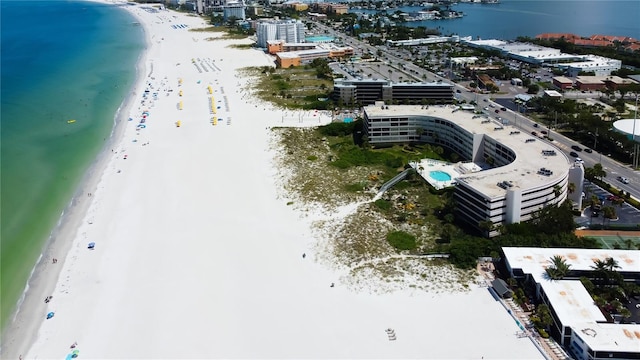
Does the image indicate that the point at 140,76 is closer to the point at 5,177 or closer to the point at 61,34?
the point at 5,177

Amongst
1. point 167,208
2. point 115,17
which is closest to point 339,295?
point 167,208

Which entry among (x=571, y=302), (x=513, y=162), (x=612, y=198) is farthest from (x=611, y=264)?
(x=612, y=198)

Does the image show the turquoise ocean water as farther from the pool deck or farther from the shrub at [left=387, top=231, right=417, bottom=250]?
Result: the pool deck

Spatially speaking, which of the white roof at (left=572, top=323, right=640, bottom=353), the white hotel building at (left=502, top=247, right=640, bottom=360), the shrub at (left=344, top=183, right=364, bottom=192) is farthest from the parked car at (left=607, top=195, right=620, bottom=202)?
the shrub at (left=344, top=183, right=364, bottom=192)

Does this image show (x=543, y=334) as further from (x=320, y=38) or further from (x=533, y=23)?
(x=533, y=23)

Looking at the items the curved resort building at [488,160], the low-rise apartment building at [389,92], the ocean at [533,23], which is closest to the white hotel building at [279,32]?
the ocean at [533,23]
